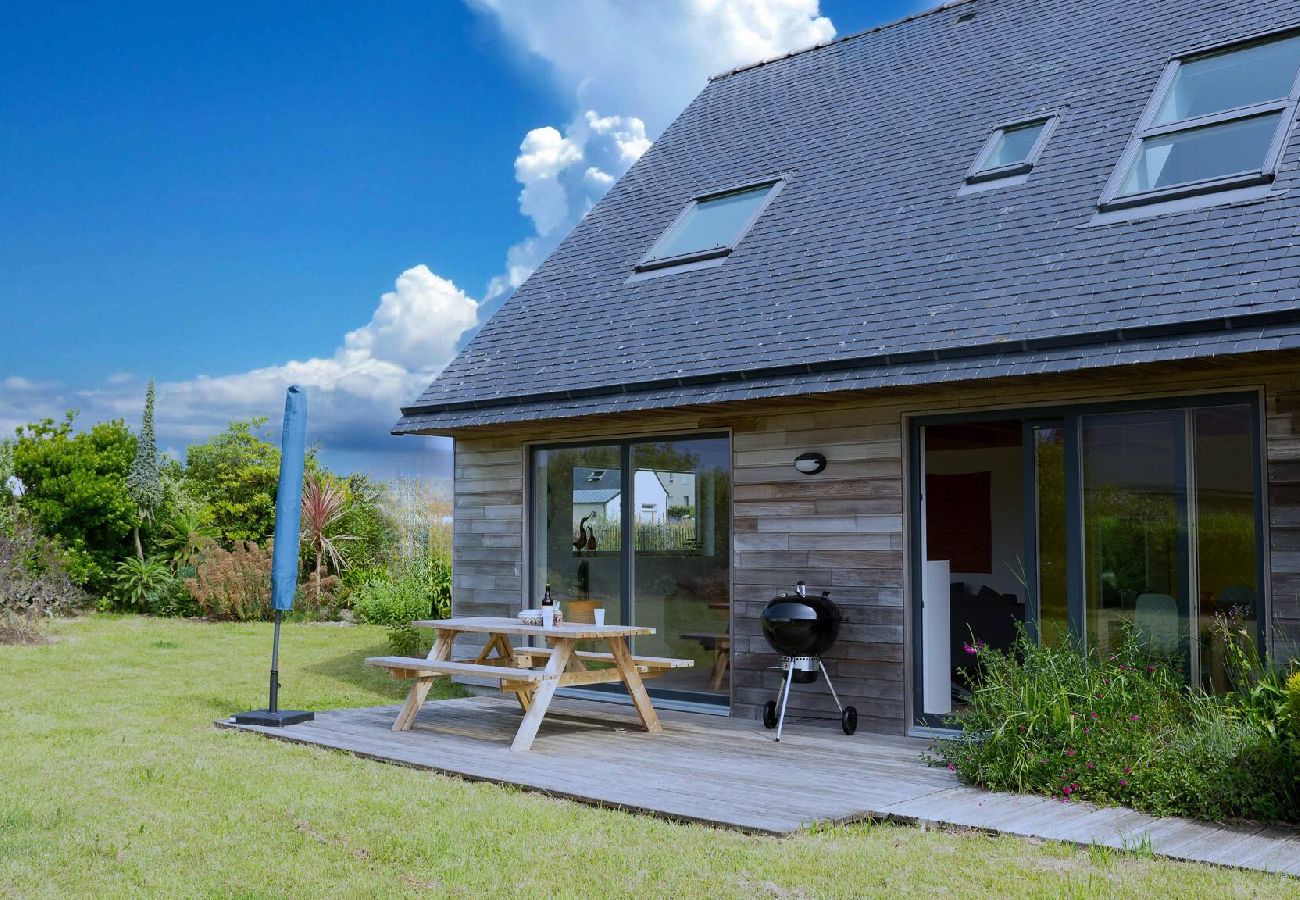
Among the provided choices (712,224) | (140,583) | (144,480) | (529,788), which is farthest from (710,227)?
(144,480)

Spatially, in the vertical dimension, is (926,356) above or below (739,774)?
above

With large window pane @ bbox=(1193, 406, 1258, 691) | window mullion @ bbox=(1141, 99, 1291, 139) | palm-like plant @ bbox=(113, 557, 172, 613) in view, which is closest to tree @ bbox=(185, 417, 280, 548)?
palm-like plant @ bbox=(113, 557, 172, 613)

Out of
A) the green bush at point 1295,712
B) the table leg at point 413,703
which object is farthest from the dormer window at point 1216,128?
the table leg at point 413,703

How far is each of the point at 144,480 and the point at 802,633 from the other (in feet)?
45.5

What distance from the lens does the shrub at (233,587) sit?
54.0 feet

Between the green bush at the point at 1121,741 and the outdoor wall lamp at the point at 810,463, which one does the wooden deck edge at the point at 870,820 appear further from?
the outdoor wall lamp at the point at 810,463

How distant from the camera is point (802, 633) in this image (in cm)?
730

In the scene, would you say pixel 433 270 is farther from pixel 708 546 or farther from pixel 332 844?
pixel 332 844

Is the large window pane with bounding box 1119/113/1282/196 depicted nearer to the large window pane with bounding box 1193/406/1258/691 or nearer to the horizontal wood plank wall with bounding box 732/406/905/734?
the large window pane with bounding box 1193/406/1258/691

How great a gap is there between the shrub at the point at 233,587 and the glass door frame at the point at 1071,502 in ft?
37.7

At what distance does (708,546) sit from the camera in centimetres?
870

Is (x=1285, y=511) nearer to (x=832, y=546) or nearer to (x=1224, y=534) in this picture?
(x=1224, y=534)

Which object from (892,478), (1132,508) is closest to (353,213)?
(892,478)

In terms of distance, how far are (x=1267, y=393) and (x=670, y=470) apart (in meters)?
4.26
